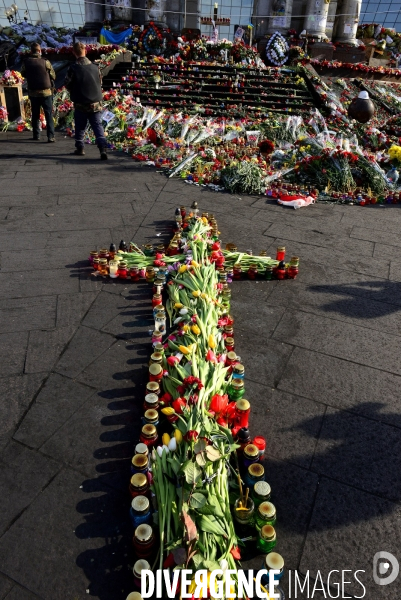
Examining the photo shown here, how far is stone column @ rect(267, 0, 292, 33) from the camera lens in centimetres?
1959

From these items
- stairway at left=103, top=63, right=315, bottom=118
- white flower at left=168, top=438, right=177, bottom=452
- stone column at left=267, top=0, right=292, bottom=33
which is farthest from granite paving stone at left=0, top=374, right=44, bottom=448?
stone column at left=267, top=0, right=292, bottom=33

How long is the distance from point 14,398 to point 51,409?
0.28 metres

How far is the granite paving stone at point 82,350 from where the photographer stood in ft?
10.1

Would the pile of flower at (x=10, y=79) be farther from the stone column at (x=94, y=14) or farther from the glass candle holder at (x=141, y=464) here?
the stone column at (x=94, y=14)

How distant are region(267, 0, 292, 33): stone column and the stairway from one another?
5697mm

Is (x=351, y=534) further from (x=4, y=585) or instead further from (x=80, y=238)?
(x=80, y=238)

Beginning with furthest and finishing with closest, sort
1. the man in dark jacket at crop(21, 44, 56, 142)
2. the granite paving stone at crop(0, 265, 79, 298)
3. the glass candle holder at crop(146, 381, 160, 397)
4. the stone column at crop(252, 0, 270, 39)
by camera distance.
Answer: the stone column at crop(252, 0, 270, 39)
the man in dark jacket at crop(21, 44, 56, 142)
the granite paving stone at crop(0, 265, 79, 298)
the glass candle holder at crop(146, 381, 160, 397)

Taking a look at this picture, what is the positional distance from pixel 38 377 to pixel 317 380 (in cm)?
199

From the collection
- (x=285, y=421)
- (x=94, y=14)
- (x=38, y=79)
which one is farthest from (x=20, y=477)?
(x=94, y=14)

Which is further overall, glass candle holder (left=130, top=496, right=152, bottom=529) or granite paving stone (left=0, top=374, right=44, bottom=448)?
granite paving stone (left=0, top=374, right=44, bottom=448)

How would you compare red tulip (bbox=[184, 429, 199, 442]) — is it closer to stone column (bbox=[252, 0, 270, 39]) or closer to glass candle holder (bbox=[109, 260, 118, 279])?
glass candle holder (bbox=[109, 260, 118, 279])

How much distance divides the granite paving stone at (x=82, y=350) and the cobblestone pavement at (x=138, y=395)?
0.01 meters

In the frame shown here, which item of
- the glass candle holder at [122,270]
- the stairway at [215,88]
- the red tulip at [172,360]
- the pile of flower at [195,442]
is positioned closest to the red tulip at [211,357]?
the pile of flower at [195,442]

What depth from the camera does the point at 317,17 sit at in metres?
19.6
